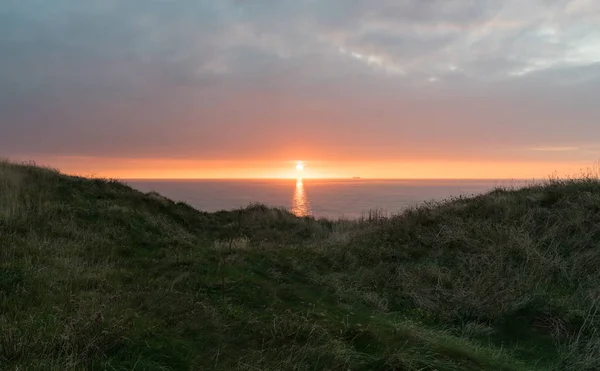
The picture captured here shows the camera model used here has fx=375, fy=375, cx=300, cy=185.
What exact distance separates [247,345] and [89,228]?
847 centimetres

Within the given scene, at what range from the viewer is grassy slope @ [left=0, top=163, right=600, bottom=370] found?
471 centimetres

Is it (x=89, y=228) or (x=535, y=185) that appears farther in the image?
(x=535, y=185)

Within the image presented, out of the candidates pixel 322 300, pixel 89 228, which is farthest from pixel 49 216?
pixel 322 300

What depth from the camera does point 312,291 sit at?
28.2ft

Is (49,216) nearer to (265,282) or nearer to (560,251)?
(265,282)

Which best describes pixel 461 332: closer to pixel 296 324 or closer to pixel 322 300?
pixel 322 300

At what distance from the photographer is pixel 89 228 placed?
11383mm

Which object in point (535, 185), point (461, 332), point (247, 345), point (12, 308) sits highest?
point (535, 185)

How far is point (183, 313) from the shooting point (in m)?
5.78

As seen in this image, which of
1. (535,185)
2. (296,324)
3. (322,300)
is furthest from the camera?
(535,185)

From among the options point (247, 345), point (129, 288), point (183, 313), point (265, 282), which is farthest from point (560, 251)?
point (129, 288)

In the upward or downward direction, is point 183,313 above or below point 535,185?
below

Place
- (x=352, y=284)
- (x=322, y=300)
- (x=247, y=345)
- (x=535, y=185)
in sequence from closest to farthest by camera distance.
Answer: (x=247, y=345) → (x=322, y=300) → (x=352, y=284) → (x=535, y=185)

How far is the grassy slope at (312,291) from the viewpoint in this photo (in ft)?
15.4
